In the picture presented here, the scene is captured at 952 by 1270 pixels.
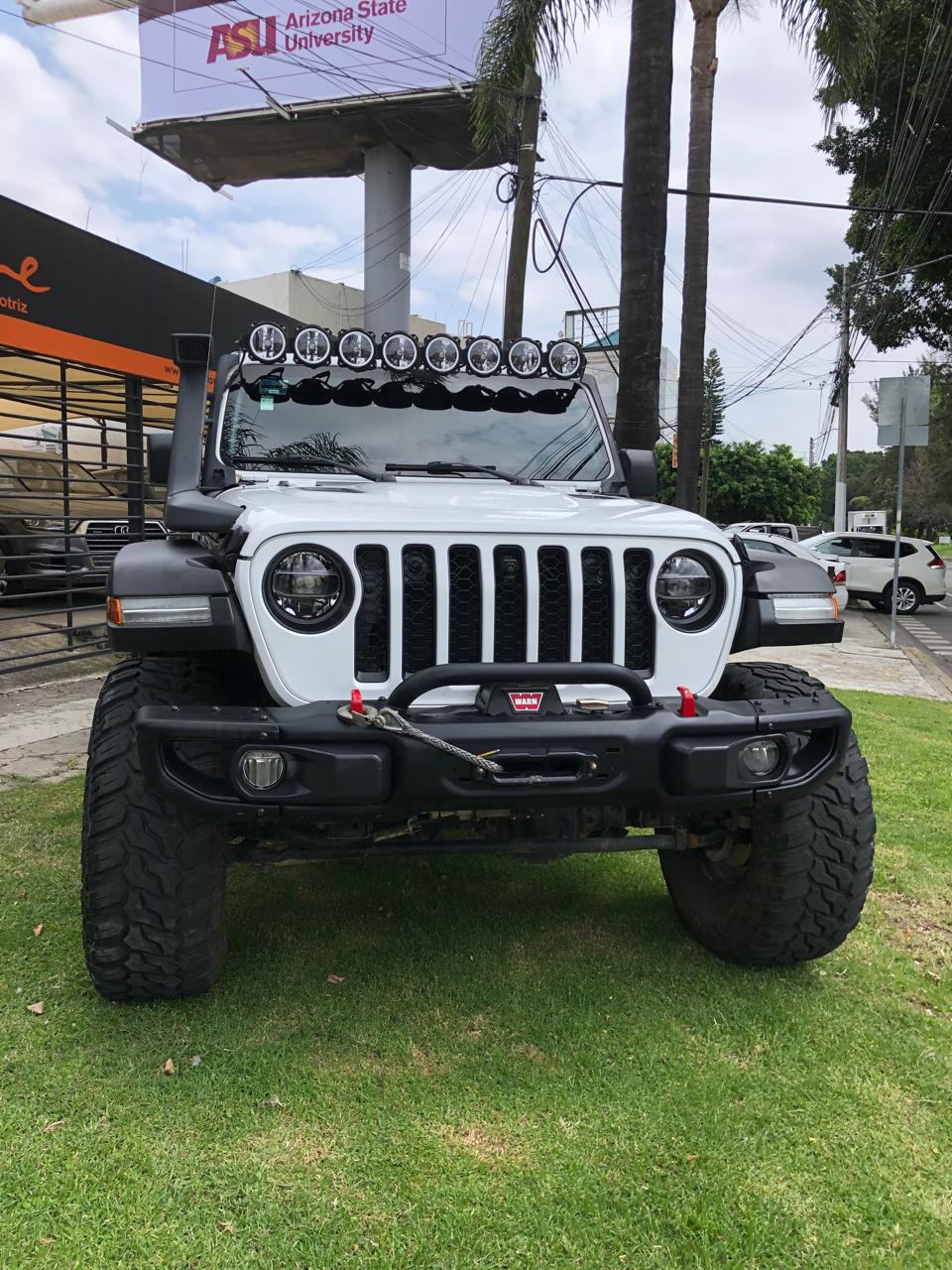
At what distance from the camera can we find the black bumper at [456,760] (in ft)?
7.32

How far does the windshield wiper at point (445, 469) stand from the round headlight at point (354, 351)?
1.55 ft

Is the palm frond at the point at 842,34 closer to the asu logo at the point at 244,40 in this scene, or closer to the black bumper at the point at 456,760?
the black bumper at the point at 456,760

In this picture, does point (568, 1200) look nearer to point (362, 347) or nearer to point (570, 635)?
point (570, 635)

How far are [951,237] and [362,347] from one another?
16.8m

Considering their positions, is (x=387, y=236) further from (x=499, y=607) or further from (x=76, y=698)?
(x=499, y=607)

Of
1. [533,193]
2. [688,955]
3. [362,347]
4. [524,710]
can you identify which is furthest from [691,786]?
[533,193]

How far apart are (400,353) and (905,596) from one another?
52.3ft

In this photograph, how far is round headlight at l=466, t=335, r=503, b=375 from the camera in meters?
3.82

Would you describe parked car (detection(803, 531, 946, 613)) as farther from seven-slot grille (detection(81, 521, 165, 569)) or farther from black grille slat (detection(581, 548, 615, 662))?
black grille slat (detection(581, 548, 615, 662))

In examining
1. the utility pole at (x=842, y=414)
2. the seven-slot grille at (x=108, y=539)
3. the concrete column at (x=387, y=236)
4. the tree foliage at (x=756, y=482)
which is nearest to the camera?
the seven-slot grille at (x=108, y=539)

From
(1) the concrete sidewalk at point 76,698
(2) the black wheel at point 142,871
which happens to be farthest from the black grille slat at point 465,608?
(1) the concrete sidewalk at point 76,698

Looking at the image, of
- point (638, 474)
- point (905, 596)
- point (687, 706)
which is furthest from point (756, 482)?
point (687, 706)

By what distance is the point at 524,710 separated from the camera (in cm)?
239

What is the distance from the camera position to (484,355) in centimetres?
384
